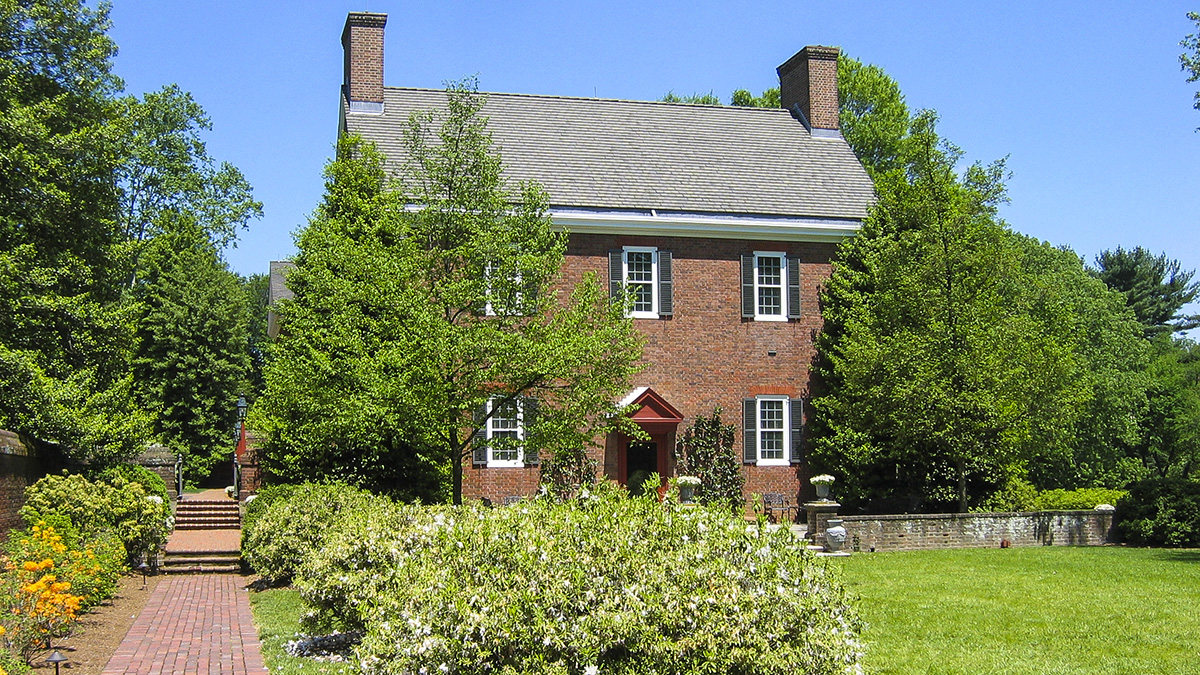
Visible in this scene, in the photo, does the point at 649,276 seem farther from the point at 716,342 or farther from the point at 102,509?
the point at 102,509

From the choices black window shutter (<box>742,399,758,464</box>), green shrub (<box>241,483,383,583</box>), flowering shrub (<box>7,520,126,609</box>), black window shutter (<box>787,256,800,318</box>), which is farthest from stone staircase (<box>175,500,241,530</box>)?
black window shutter (<box>787,256,800,318</box>)

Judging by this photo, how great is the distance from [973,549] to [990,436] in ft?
9.86

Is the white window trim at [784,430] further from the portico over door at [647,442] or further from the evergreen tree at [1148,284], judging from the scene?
the evergreen tree at [1148,284]

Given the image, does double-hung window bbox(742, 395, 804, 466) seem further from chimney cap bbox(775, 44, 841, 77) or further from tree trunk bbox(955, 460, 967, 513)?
chimney cap bbox(775, 44, 841, 77)

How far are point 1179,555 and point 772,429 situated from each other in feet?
29.1

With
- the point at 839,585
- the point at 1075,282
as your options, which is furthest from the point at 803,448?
the point at 1075,282

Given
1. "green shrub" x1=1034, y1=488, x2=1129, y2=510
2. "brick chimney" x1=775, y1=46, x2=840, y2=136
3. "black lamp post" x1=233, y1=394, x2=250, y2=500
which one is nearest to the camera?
"green shrub" x1=1034, y1=488, x2=1129, y2=510

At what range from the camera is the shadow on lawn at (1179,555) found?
56.7 ft

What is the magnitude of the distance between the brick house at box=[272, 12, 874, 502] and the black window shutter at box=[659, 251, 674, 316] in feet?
0.10

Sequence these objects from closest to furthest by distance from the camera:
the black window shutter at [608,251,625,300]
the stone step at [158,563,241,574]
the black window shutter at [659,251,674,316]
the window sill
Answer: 1. the stone step at [158,563,241,574]
2. the window sill
3. the black window shutter at [608,251,625,300]
4. the black window shutter at [659,251,674,316]

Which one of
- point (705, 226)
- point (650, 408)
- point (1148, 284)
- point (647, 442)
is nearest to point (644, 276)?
point (705, 226)

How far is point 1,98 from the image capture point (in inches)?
793

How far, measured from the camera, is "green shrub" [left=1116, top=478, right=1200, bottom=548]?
19.9 metres

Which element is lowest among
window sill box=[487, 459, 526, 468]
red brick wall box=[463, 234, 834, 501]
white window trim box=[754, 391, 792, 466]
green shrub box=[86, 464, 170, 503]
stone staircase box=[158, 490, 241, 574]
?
stone staircase box=[158, 490, 241, 574]
